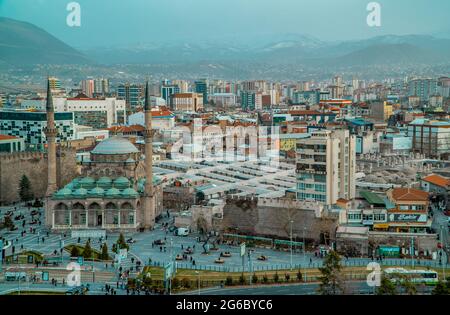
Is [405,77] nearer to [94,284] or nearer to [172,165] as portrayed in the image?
[172,165]

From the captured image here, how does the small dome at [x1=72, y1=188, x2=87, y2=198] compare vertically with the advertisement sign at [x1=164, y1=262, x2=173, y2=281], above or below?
above

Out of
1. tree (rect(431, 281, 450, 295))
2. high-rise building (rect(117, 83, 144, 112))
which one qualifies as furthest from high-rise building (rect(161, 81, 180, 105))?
tree (rect(431, 281, 450, 295))

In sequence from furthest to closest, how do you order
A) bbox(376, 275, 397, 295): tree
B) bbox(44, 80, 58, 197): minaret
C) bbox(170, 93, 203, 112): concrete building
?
bbox(170, 93, 203, 112): concrete building
bbox(44, 80, 58, 197): minaret
bbox(376, 275, 397, 295): tree

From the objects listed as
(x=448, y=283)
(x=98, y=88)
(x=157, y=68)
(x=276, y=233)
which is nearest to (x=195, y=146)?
(x=276, y=233)

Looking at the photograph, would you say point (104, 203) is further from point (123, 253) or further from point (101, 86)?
point (101, 86)

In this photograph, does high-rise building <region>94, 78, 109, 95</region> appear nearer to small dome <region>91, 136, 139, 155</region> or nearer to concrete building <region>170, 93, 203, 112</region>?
concrete building <region>170, 93, 203, 112</region>

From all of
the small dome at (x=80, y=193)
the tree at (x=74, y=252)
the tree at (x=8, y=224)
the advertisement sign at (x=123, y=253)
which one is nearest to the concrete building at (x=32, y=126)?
the tree at (x=8, y=224)

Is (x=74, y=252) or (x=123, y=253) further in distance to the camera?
(x=74, y=252)

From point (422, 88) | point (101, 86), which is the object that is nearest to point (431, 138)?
point (422, 88)
